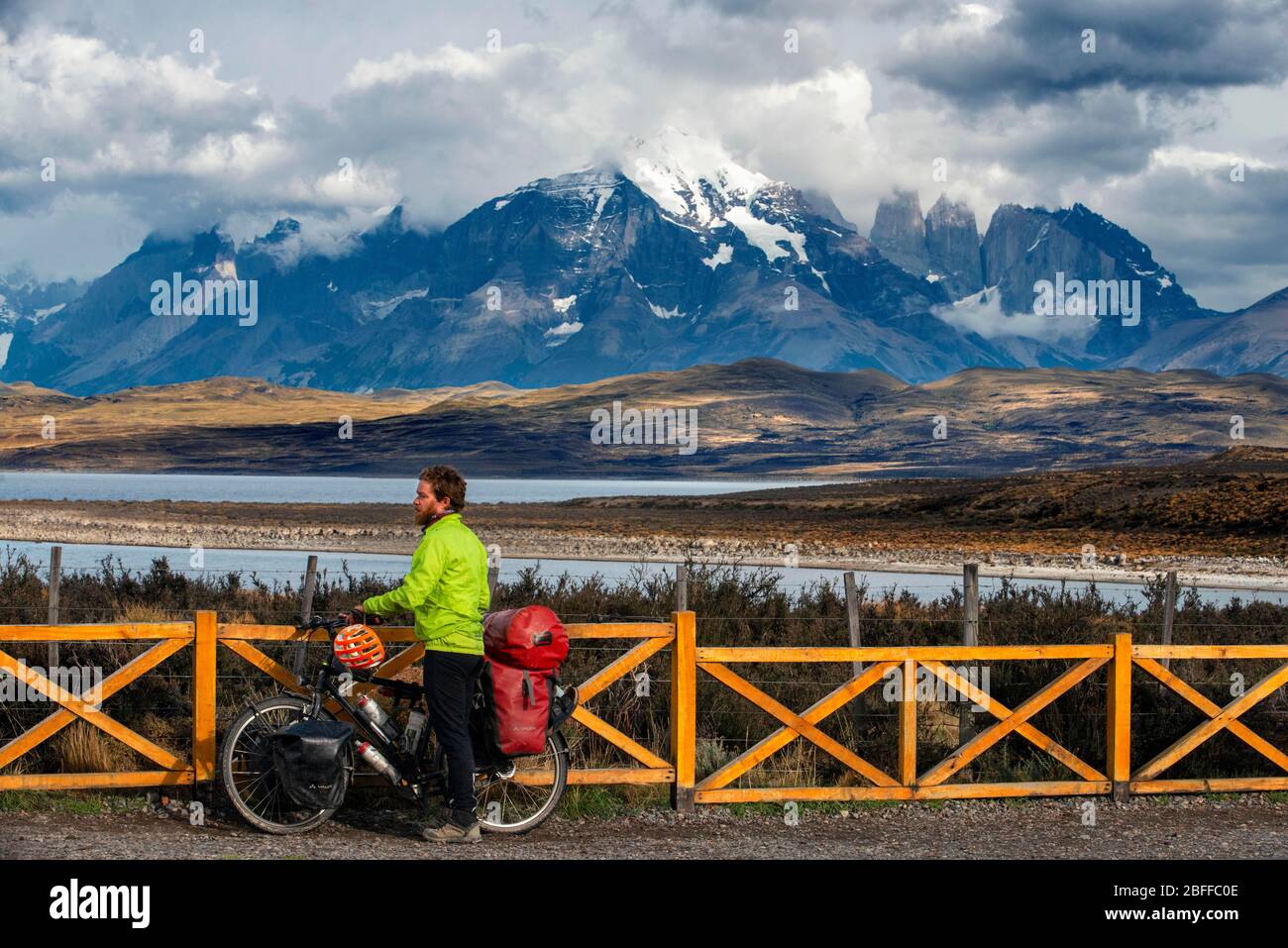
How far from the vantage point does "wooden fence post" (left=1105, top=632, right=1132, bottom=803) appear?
9.77 meters

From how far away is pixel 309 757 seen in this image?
8.45 meters

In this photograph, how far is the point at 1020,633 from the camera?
568 inches

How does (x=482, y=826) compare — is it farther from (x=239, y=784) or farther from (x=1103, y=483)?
(x=1103, y=483)

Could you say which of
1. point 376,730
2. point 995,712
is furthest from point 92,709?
point 995,712

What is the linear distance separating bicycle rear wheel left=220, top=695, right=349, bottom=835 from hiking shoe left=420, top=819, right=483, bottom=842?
639mm

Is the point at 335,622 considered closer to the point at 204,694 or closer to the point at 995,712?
the point at 204,694

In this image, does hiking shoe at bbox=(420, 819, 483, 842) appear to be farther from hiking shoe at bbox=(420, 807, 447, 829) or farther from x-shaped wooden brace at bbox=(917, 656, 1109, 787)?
x-shaped wooden brace at bbox=(917, 656, 1109, 787)

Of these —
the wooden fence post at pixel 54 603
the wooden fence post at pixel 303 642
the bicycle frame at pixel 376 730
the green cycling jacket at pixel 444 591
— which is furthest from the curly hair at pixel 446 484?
the wooden fence post at pixel 54 603

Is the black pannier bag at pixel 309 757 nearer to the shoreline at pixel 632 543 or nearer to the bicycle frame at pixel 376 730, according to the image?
the bicycle frame at pixel 376 730

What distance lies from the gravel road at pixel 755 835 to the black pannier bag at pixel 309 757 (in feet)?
1.02

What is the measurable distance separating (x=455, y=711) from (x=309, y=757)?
0.93 m

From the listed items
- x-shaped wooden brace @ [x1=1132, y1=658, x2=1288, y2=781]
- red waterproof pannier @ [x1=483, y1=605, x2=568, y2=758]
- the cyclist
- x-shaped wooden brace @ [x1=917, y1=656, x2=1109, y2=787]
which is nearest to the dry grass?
the cyclist

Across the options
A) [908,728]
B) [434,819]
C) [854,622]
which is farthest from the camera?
[854,622]

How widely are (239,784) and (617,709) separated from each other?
3.34 meters
